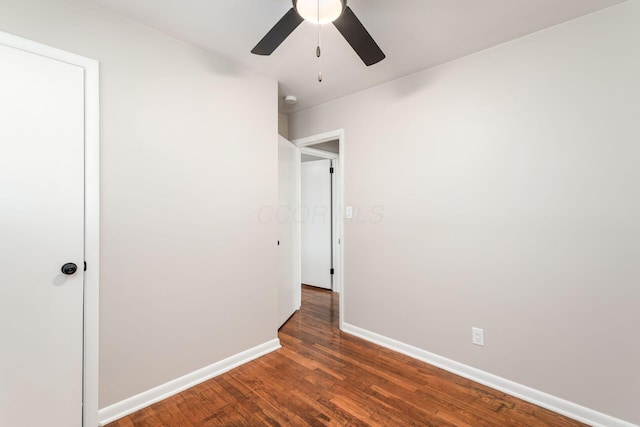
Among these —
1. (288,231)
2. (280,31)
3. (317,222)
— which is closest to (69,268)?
(280,31)

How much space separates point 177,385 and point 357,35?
2.54 meters

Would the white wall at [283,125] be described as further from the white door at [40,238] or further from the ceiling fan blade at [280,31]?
the white door at [40,238]

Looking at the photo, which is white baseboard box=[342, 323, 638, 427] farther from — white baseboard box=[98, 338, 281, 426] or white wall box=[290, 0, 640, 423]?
white baseboard box=[98, 338, 281, 426]

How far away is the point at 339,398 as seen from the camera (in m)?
1.92

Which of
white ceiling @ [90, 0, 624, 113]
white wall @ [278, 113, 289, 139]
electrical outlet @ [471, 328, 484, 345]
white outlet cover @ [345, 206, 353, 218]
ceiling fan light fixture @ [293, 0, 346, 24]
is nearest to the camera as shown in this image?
ceiling fan light fixture @ [293, 0, 346, 24]

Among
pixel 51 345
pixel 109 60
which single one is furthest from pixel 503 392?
pixel 109 60

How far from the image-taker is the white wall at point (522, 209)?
1658 mm

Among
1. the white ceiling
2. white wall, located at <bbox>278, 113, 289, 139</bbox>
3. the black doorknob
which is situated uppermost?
the white ceiling

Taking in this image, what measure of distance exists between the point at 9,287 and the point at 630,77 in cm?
358

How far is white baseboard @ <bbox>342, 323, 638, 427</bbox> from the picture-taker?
5.56 feet

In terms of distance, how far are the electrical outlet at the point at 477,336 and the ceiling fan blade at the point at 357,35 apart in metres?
2.09

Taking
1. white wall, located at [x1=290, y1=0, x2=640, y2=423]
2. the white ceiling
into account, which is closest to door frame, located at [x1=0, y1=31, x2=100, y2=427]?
the white ceiling

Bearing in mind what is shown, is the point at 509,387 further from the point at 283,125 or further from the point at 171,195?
the point at 283,125

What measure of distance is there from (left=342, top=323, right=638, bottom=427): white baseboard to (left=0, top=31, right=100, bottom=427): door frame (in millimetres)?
2196
